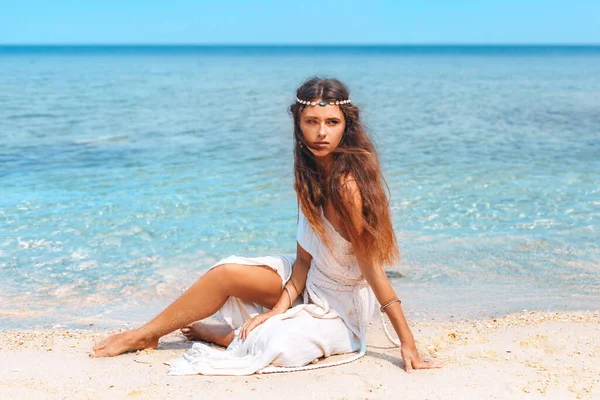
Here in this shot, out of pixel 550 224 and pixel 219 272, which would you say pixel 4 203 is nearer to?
pixel 219 272

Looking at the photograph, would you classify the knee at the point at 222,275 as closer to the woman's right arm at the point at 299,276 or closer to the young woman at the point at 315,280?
the young woman at the point at 315,280

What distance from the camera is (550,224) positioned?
7.71 m

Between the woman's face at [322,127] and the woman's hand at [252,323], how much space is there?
947 mm

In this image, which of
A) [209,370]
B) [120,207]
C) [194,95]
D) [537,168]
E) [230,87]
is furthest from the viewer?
[230,87]

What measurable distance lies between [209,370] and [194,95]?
21.6 meters

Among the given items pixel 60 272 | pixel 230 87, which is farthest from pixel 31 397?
pixel 230 87

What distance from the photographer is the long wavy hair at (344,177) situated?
148 inches

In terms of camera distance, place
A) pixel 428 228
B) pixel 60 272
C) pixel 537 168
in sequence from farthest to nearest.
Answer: pixel 537 168, pixel 428 228, pixel 60 272

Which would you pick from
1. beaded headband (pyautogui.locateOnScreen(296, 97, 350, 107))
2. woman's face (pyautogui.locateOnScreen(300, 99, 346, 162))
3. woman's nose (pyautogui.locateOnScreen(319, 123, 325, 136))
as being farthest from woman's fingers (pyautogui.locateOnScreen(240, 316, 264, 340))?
beaded headband (pyautogui.locateOnScreen(296, 97, 350, 107))

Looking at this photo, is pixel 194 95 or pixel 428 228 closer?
pixel 428 228

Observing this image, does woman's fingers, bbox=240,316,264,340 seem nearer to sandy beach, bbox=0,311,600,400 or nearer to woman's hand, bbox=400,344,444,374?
sandy beach, bbox=0,311,600,400

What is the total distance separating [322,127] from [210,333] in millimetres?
1483

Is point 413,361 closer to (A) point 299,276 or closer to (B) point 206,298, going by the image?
(A) point 299,276

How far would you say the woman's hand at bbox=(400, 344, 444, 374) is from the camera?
3.77 meters
